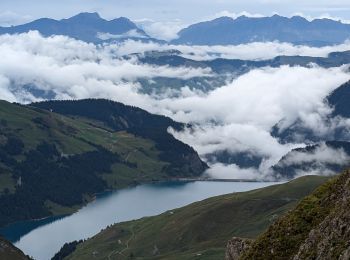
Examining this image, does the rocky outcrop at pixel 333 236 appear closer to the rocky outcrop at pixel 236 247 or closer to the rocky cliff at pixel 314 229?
the rocky cliff at pixel 314 229

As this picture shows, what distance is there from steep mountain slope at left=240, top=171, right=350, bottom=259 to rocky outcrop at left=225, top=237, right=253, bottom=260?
216 inches

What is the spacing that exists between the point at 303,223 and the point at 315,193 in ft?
7.86

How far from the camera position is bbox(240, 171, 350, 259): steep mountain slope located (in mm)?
29619

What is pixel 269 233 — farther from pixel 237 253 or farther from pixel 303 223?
pixel 237 253

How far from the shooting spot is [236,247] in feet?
141

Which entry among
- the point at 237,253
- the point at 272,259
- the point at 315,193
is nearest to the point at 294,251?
the point at 272,259

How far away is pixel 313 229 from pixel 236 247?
1153cm

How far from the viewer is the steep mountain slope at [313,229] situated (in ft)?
97.2

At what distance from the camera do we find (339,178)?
34.5m

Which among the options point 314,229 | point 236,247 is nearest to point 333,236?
point 314,229

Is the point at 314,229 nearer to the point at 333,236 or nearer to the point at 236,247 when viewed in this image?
the point at 333,236

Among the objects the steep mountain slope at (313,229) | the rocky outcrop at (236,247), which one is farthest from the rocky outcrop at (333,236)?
the rocky outcrop at (236,247)

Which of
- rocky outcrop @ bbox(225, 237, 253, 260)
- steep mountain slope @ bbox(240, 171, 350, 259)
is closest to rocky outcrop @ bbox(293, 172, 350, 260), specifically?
steep mountain slope @ bbox(240, 171, 350, 259)

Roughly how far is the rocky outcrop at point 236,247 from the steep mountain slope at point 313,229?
5.48m
